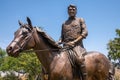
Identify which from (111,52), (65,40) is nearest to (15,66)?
(111,52)

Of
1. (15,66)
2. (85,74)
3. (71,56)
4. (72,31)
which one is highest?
(72,31)

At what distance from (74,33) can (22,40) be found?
1847mm

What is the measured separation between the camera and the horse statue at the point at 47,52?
8.70 meters

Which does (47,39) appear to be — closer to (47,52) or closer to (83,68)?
(47,52)

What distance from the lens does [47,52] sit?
915 cm

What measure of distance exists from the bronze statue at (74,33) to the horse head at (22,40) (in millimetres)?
1271

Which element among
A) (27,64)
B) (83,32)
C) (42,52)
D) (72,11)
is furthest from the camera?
(27,64)

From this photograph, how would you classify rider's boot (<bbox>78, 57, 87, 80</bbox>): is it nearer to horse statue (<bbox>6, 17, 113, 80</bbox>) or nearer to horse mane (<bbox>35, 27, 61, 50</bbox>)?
horse statue (<bbox>6, 17, 113, 80</bbox>)

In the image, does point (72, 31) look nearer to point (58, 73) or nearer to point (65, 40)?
point (65, 40)

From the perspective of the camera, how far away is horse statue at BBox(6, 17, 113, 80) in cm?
870

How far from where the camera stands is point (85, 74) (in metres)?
9.24

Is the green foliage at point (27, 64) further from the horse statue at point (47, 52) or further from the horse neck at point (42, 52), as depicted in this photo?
the horse neck at point (42, 52)

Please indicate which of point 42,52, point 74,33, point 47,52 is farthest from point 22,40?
point 74,33

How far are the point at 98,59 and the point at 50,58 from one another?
177 cm
